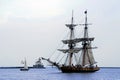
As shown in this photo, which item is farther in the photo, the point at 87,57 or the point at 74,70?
the point at 87,57

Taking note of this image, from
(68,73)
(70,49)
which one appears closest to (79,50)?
(70,49)

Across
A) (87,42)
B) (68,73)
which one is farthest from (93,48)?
(68,73)

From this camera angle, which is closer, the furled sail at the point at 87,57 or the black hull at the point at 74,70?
the black hull at the point at 74,70

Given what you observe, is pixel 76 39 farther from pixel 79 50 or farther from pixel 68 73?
pixel 68 73

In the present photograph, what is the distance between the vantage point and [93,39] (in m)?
162

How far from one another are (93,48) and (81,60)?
23.1ft

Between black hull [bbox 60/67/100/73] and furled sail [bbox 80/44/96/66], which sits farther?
furled sail [bbox 80/44/96/66]

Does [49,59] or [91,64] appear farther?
[91,64]

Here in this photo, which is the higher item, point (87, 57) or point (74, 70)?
point (87, 57)

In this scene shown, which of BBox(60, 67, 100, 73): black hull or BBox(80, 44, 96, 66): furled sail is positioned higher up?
BBox(80, 44, 96, 66): furled sail

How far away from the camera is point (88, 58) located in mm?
156375

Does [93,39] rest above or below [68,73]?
above

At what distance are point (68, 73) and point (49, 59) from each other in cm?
737

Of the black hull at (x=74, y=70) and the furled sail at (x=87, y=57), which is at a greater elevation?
the furled sail at (x=87, y=57)
